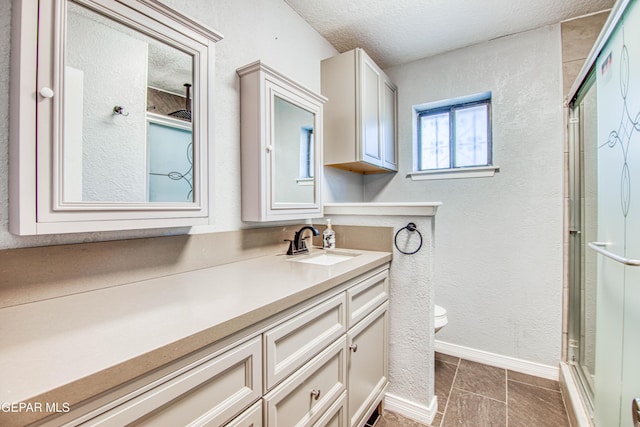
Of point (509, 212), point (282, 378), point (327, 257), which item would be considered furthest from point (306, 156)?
point (509, 212)

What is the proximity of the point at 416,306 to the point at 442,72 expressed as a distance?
1917 millimetres

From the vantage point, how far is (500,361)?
215 cm

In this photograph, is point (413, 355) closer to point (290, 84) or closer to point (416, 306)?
point (416, 306)

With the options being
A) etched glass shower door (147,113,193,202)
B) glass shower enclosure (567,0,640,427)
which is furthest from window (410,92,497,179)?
etched glass shower door (147,113,193,202)

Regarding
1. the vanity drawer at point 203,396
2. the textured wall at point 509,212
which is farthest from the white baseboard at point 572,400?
the vanity drawer at point 203,396

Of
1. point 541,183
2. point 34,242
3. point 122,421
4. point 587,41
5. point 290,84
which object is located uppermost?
point 587,41

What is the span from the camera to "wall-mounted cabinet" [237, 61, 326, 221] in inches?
56.9

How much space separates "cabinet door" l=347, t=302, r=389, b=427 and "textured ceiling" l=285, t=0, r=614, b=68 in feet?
6.05

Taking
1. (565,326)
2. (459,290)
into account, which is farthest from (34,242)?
(565,326)

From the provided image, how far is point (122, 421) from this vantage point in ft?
1.78

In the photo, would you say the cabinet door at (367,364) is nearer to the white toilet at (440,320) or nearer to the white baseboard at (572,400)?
the white toilet at (440,320)

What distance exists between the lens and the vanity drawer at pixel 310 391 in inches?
34.9

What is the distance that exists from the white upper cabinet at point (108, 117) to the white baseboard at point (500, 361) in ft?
7.17

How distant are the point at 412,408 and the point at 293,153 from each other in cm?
160
